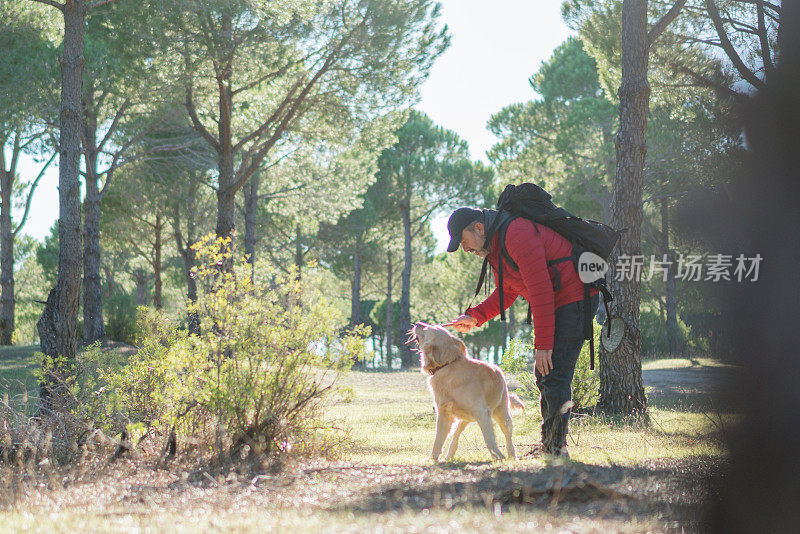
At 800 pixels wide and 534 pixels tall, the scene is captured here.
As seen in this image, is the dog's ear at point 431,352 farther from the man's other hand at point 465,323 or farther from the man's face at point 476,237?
the man's face at point 476,237

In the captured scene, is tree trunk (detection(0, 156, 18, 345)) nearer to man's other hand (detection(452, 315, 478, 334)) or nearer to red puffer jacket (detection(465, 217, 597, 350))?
man's other hand (detection(452, 315, 478, 334))

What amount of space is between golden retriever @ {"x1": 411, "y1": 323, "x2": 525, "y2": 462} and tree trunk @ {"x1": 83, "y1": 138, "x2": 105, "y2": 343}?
14.7m

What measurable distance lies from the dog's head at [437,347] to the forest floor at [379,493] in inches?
26.5

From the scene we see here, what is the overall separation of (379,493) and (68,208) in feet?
21.1

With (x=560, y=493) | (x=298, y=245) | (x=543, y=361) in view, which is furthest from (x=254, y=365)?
(x=298, y=245)

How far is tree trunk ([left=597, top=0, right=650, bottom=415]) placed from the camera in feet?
28.1

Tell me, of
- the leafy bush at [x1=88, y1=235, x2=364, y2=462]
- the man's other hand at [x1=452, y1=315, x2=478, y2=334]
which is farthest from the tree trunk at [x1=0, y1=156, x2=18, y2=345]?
the man's other hand at [x1=452, y1=315, x2=478, y2=334]

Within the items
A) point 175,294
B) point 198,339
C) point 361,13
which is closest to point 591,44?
point 361,13

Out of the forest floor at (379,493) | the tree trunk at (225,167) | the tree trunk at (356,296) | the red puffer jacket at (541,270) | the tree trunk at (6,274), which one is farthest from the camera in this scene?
the tree trunk at (356,296)

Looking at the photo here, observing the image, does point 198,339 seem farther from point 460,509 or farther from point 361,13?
point 361,13

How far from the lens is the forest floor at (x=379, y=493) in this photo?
8.82 feet

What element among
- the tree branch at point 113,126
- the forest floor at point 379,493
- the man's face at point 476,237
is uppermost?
the tree branch at point 113,126

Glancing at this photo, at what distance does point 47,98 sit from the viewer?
16219mm

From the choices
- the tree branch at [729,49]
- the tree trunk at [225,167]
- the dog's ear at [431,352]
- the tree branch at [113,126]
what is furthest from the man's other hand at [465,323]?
Result: the tree branch at [113,126]
